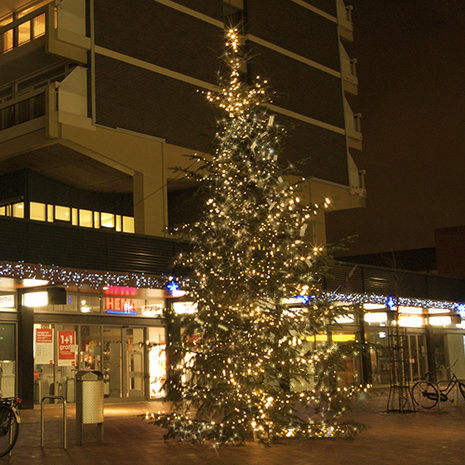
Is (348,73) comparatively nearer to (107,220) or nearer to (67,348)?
(107,220)

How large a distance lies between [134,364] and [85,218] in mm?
7433

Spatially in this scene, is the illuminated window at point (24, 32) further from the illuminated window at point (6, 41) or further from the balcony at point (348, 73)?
the balcony at point (348, 73)

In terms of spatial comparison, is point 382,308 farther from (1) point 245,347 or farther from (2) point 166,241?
(1) point 245,347

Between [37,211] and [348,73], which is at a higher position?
[348,73]

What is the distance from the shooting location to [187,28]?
98.3 feet

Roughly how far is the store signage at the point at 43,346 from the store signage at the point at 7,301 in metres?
→ 1.33

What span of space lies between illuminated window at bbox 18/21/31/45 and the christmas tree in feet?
55.6

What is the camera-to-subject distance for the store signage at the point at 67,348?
2328 centimetres

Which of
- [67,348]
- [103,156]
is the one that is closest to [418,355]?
[103,156]

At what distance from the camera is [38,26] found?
27828 mm

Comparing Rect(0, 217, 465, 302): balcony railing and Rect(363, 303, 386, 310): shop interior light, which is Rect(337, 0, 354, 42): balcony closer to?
Rect(363, 303, 386, 310): shop interior light

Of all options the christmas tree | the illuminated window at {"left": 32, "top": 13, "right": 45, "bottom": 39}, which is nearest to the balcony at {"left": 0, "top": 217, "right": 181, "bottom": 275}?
the christmas tree

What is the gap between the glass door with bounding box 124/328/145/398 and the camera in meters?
25.4

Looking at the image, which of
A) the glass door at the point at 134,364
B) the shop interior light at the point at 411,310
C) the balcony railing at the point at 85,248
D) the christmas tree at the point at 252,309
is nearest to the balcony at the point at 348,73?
the shop interior light at the point at 411,310
